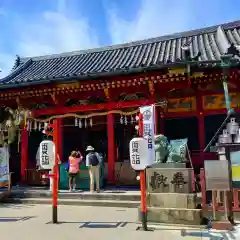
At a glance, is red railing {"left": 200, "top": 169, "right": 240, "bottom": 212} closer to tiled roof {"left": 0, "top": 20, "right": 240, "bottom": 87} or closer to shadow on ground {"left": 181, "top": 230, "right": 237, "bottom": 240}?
shadow on ground {"left": 181, "top": 230, "right": 237, "bottom": 240}

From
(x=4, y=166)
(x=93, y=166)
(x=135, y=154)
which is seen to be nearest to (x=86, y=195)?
(x=93, y=166)

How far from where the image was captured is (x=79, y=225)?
6.62m

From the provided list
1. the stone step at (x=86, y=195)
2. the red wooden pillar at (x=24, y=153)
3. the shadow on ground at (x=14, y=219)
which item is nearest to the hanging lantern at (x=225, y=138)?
the stone step at (x=86, y=195)

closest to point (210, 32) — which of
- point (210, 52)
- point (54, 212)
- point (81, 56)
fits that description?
point (210, 52)

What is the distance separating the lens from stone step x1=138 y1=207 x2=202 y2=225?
21.3ft

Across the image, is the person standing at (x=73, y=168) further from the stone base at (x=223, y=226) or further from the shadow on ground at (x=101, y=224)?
the stone base at (x=223, y=226)

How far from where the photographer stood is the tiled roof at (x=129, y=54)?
501 inches

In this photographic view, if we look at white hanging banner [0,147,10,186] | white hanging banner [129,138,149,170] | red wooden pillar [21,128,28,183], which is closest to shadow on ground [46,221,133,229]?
white hanging banner [129,138,149,170]

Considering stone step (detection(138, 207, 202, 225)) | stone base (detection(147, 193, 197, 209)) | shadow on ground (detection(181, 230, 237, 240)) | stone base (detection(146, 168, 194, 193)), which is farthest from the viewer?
stone base (detection(146, 168, 194, 193))

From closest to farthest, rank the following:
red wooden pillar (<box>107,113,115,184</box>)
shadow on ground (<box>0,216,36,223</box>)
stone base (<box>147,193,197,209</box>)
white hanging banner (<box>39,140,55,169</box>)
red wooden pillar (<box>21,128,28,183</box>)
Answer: stone base (<box>147,193,197,209</box>) → white hanging banner (<box>39,140,55,169</box>) → shadow on ground (<box>0,216,36,223</box>) → red wooden pillar (<box>107,113,115,184</box>) → red wooden pillar (<box>21,128,28,183</box>)

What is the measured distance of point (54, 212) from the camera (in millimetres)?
6902

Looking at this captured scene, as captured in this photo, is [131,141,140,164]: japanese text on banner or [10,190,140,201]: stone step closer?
[131,141,140,164]: japanese text on banner

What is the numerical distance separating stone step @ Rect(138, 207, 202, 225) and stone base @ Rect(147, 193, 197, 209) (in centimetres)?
11

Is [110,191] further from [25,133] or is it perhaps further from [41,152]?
[25,133]
